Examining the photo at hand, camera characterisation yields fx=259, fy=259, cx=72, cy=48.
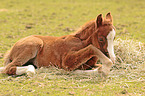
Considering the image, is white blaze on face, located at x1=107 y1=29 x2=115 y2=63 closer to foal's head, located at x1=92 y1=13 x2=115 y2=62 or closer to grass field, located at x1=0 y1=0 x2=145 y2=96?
foal's head, located at x1=92 y1=13 x2=115 y2=62

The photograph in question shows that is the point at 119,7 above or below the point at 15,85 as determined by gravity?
above

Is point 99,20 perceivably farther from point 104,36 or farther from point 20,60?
point 20,60

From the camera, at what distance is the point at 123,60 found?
640cm

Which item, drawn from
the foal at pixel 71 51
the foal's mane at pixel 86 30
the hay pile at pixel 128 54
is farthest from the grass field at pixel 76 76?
the foal's mane at pixel 86 30

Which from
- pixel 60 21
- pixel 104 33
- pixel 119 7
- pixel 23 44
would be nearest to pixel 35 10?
pixel 60 21

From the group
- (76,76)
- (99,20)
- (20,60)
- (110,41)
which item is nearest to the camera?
(110,41)

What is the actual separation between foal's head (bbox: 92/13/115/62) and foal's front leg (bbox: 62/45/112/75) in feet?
0.38

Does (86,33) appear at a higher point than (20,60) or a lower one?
higher

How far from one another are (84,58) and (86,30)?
702 mm

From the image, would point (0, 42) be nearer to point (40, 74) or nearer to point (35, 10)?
point (40, 74)

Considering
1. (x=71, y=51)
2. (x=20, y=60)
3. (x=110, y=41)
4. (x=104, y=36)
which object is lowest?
(x=20, y=60)

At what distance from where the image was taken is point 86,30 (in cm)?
585

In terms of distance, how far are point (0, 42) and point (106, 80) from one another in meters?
4.75

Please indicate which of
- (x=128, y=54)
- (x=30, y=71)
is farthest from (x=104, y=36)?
(x=30, y=71)
